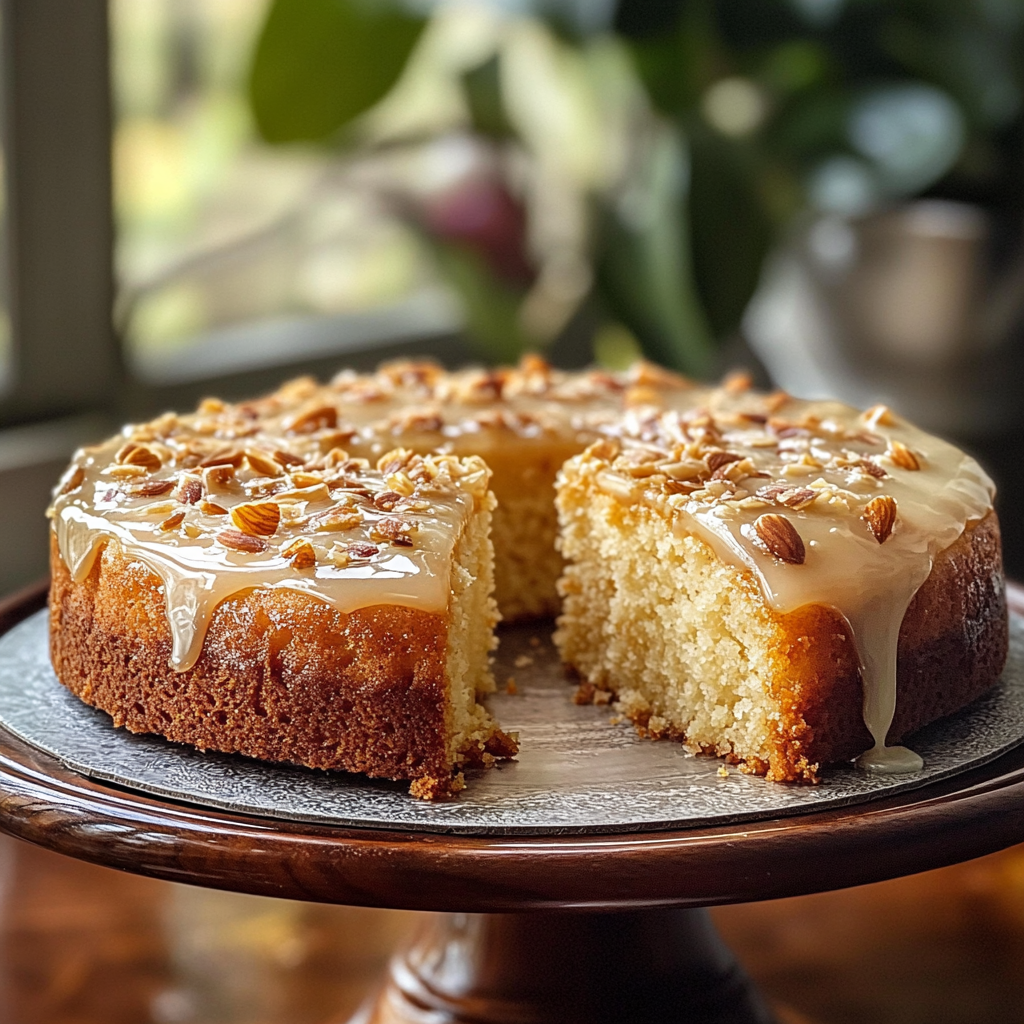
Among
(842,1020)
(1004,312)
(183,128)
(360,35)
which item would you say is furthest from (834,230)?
(842,1020)

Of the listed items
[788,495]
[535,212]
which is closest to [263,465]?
[788,495]

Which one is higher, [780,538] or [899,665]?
[780,538]

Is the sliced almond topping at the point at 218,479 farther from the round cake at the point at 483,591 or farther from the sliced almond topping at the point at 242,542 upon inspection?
the sliced almond topping at the point at 242,542

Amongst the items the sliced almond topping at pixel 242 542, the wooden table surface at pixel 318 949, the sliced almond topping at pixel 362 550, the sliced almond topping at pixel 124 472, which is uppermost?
the sliced almond topping at pixel 362 550

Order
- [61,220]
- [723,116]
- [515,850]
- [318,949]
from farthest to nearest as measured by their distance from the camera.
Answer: [723,116], [61,220], [318,949], [515,850]

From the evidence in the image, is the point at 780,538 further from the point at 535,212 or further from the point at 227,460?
the point at 535,212

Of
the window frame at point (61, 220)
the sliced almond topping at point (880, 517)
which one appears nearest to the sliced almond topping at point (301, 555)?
the sliced almond topping at point (880, 517)
